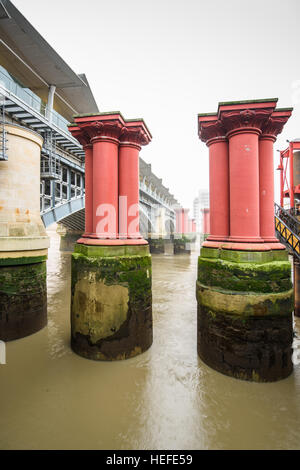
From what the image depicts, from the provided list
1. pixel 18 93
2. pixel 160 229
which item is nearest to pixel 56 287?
pixel 18 93

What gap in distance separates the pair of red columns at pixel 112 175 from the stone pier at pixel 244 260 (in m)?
1.61

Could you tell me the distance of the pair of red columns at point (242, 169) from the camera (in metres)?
4.33

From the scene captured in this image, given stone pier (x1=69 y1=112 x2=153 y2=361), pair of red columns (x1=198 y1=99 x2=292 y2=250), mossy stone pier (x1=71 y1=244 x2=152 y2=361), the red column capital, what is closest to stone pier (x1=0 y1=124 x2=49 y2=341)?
stone pier (x1=69 y1=112 x2=153 y2=361)

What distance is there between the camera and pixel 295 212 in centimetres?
920

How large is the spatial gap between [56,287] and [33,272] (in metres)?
6.18

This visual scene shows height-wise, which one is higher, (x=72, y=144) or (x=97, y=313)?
(x=72, y=144)

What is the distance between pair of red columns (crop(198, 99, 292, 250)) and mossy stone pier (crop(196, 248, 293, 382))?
407 millimetres

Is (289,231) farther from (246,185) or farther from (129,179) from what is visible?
(129,179)

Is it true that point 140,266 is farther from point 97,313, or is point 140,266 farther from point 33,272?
point 33,272

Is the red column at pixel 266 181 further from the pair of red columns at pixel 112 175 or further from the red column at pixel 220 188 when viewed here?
the pair of red columns at pixel 112 175

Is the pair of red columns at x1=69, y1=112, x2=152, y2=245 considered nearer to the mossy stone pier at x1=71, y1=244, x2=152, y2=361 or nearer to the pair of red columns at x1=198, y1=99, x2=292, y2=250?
the mossy stone pier at x1=71, y1=244, x2=152, y2=361

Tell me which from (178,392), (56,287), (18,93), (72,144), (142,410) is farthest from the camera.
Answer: (72,144)

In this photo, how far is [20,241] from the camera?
596 cm

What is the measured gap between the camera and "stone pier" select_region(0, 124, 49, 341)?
5.85 metres
